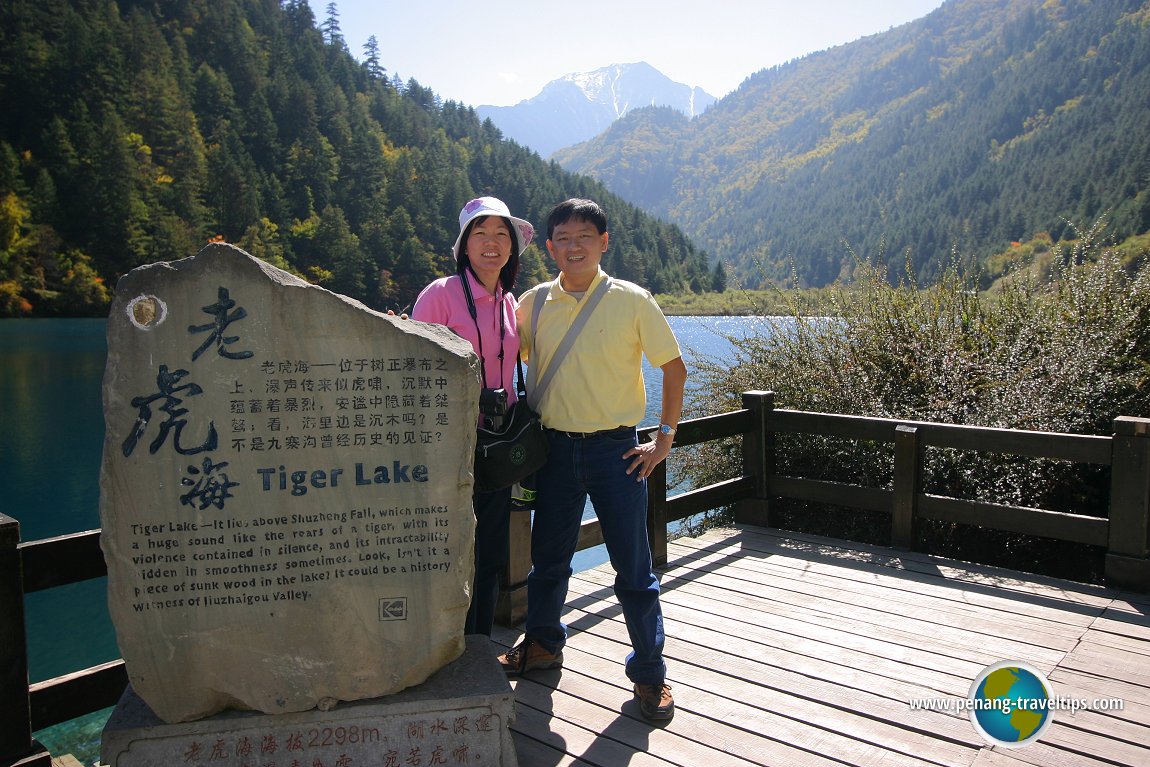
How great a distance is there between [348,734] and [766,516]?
3.24 meters

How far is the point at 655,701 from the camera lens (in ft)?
8.95

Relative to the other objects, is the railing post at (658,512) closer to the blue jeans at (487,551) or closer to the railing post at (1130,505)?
the blue jeans at (487,551)

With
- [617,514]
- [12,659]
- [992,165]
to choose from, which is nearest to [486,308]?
[617,514]

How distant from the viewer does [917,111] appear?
189 meters

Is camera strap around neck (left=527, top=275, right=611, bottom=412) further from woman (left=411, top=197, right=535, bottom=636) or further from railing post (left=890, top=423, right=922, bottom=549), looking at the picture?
railing post (left=890, top=423, right=922, bottom=549)

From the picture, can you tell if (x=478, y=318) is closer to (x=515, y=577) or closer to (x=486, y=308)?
(x=486, y=308)

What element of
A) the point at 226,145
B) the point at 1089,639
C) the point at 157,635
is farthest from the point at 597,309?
the point at 226,145

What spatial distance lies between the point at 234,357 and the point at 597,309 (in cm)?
113

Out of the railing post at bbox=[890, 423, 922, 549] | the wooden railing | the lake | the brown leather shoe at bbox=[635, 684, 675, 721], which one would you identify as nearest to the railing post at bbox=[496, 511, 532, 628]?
the wooden railing

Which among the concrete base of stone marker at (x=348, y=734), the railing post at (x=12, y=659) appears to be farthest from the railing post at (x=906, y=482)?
the railing post at (x=12, y=659)

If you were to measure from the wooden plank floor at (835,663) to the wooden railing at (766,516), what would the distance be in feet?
0.82

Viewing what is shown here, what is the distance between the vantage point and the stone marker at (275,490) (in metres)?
2.22

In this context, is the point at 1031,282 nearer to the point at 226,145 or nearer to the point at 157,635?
the point at 157,635

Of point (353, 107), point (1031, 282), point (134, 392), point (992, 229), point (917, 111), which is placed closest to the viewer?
point (134, 392)
